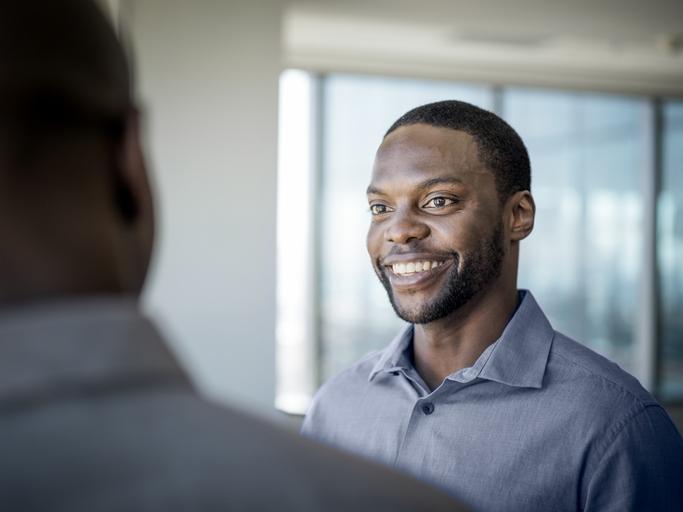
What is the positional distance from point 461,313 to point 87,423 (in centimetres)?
89

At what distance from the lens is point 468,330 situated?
117cm

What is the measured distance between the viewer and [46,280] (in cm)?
39

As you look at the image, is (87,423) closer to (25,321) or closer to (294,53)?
(25,321)

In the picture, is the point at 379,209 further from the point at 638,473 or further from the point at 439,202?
the point at 638,473

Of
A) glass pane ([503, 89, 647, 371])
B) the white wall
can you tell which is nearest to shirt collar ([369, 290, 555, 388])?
the white wall

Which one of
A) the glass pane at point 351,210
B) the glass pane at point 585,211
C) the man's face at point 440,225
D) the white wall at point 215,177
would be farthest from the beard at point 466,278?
the glass pane at point 585,211

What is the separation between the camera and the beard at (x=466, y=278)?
3.76 ft

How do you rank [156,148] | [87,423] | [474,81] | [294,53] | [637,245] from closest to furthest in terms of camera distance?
[87,423] → [156,148] → [294,53] → [474,81] → [637,245]

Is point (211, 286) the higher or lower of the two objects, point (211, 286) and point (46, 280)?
the lower

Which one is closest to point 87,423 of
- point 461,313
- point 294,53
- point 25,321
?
point 25,321

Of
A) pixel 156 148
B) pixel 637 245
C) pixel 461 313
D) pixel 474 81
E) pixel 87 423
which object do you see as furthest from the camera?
pixel 637 245

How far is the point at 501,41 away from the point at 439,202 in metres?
3.46

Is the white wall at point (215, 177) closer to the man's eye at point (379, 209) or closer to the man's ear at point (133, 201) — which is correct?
the man's eye at point (379, 209)

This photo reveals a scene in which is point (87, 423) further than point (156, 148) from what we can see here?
No
